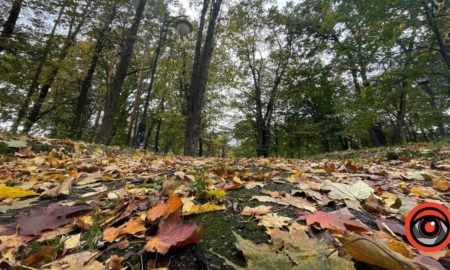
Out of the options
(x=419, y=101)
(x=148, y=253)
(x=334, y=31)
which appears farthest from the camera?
(x=334, y=31)

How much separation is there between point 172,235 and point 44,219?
26.1 inches

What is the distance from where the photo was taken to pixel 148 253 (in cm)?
75

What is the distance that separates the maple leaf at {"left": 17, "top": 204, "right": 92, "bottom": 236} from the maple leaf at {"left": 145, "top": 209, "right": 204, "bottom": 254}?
534mm

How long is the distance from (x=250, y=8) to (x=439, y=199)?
16.3m

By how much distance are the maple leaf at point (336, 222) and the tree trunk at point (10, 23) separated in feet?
28.1

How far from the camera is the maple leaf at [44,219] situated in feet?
3.33

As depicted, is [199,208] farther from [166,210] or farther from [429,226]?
[429,226]

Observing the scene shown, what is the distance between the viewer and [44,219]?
3.51 ft

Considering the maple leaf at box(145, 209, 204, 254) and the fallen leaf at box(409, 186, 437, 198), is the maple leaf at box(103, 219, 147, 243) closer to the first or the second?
the maple leaf at box(145, 209, 204, 254)

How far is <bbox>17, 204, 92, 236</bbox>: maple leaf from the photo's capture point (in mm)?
1015

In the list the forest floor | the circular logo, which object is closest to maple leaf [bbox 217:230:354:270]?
the forest floor

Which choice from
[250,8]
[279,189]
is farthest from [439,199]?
[250,8]

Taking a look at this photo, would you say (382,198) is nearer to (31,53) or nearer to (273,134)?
(31,53)

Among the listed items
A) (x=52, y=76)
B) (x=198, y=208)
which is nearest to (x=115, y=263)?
(x=198, y=208)
